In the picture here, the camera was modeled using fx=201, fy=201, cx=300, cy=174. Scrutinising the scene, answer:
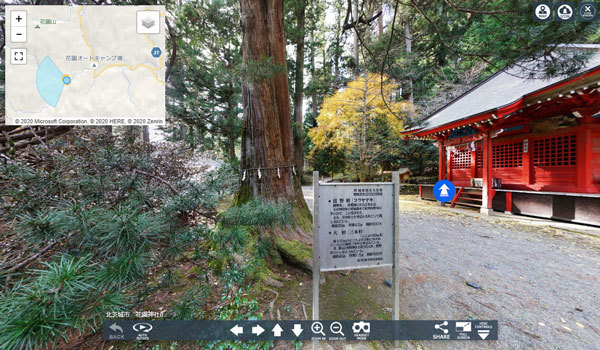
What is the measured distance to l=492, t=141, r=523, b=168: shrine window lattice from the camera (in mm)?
6868

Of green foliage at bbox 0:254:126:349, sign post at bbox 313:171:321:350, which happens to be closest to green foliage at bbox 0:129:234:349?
green foliage at bbox 0:254:126:349

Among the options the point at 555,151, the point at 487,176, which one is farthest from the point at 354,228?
the point at 555,151

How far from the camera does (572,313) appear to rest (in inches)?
82.8

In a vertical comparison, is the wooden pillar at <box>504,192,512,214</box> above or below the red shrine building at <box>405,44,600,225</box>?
below

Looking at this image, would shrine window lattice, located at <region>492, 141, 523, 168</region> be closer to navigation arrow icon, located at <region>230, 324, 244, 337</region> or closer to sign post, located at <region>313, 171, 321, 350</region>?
sign post, located at <region>313, 171, 321, 350</region>

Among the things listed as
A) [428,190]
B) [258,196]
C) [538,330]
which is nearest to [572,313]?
[538,330]

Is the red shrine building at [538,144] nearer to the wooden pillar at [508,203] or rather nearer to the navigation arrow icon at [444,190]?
the wooden pillar at [508,203]

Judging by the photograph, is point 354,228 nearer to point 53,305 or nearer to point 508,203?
point 53,305

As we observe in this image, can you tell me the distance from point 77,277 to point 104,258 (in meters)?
0.20

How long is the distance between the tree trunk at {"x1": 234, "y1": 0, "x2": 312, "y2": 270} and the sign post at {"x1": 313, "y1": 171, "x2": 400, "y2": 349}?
0.99 metres

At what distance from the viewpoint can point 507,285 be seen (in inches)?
102

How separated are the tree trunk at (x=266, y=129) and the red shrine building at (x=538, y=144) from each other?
15.2 ft

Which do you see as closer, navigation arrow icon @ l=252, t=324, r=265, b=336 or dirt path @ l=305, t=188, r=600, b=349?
navigation arrow icon @ l=252, t=324, r=265, b=336

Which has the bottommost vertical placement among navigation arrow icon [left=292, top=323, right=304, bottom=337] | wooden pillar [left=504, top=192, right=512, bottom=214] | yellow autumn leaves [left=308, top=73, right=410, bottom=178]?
navigation arrow icon [left=292, top=323, right=304, bottom=337]
